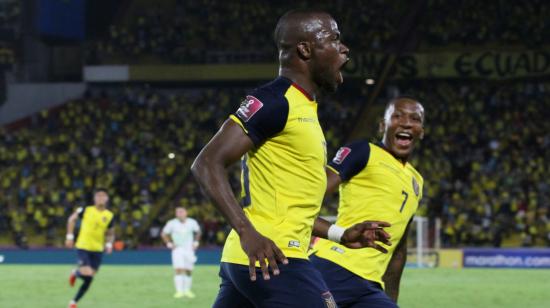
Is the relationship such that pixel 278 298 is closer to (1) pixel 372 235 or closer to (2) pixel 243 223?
(2) pixel 243 223

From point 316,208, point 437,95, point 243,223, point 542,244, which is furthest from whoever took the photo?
point 437,95

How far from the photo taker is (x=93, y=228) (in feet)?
61.6

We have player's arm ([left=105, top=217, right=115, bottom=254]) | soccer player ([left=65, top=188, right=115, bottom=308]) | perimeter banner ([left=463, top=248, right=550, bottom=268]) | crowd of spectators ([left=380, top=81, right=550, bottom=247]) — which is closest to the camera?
soccer player ([left=65, top=188, right=115, bottom=308])

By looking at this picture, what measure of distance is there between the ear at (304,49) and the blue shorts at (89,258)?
45.3ft

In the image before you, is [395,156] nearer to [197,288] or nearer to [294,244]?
[294,244]

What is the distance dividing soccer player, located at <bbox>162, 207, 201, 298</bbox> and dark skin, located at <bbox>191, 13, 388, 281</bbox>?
1415 cm

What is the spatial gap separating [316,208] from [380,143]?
8.18 feet

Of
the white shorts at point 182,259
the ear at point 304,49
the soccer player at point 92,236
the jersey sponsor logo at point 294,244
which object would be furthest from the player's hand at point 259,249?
the white shorts at point 182,259

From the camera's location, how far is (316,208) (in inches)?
203

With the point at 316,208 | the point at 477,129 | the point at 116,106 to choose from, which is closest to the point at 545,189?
the point at 477,129

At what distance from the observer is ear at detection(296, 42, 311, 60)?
16.6 ft

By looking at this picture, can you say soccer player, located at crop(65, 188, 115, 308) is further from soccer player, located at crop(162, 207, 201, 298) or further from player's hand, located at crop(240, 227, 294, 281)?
player's hand, located at crop(240, 227, 294, 281)

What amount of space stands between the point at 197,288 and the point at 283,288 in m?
17.2

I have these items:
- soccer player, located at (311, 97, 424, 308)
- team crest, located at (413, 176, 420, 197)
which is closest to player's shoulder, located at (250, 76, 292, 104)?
soccer player, located at (311, 97, 424, 308)
